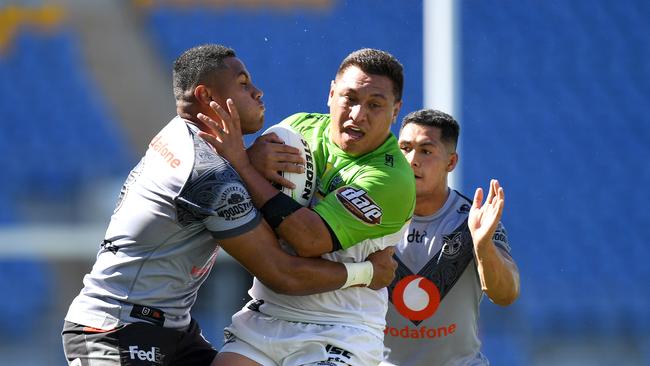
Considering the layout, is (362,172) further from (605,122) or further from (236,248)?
(605,122)

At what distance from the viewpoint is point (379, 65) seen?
4324 mm

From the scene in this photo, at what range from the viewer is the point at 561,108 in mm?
12195

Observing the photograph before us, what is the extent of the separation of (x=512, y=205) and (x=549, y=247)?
65 centimetres

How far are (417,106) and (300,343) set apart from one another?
6261 millimetres

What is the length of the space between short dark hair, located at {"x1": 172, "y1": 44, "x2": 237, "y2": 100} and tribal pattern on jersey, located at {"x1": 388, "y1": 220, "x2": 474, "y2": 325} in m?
1.60

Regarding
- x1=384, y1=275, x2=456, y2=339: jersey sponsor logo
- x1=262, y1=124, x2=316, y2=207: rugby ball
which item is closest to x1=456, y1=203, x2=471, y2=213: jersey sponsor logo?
x1=384, y1=275, x2=456, y2=339: jersey sponsor logo

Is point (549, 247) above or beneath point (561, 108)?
beneath

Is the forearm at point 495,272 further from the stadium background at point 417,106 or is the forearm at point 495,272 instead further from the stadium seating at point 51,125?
the stadium seating at point 51,125

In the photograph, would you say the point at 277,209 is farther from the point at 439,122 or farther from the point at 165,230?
the point at 439,122

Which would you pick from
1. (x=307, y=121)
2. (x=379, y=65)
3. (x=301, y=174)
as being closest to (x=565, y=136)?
(x=307, y=121)

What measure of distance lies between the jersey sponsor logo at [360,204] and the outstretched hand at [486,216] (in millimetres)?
872

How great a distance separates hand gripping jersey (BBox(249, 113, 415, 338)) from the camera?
13.3ft

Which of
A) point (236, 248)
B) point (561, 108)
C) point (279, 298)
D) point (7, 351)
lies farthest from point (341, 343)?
point (561, 108)

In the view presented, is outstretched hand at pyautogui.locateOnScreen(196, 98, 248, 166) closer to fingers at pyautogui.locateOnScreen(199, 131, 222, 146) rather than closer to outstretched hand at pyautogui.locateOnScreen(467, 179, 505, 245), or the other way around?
fingers at pyautogui.locateOnScreen(199, 131, 222, 146)
